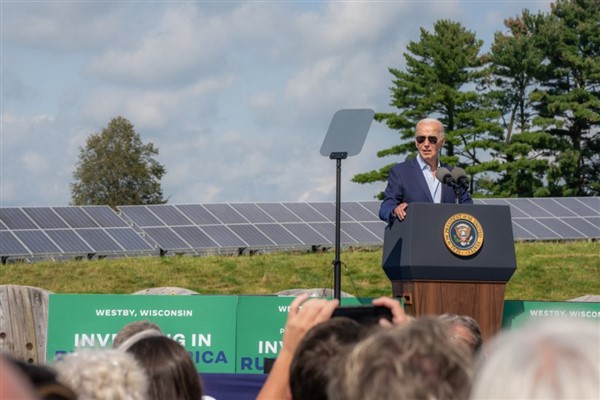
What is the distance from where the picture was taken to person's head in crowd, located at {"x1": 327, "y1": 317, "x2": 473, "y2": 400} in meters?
2.03

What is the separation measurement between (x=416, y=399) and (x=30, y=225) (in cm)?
2264

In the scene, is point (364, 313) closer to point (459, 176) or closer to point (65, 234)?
point (459, 176)

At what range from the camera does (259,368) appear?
8.27 meters

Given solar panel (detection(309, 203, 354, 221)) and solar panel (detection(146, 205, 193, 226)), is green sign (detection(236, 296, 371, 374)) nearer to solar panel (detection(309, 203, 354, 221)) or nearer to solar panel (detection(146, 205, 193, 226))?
solar panel (detection(146, 205, 193, 226))

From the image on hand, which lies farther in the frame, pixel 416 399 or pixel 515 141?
pixel 515 141

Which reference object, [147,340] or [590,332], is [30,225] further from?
[590,332]

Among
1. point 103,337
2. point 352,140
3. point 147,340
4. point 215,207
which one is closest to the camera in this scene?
point 147,340

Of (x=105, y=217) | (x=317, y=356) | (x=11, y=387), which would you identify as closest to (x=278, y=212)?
(x=105, y=217)

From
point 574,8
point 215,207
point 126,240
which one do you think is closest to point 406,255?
point 126,240

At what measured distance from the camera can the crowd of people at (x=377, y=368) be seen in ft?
5.92

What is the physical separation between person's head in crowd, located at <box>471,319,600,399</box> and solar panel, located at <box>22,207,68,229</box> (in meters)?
22.7

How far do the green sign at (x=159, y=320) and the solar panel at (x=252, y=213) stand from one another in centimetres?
1713

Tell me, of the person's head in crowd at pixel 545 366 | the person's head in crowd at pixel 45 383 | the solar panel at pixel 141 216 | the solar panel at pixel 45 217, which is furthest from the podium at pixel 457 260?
the solar panel at pixel 141 216

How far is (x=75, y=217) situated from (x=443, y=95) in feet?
81.8
